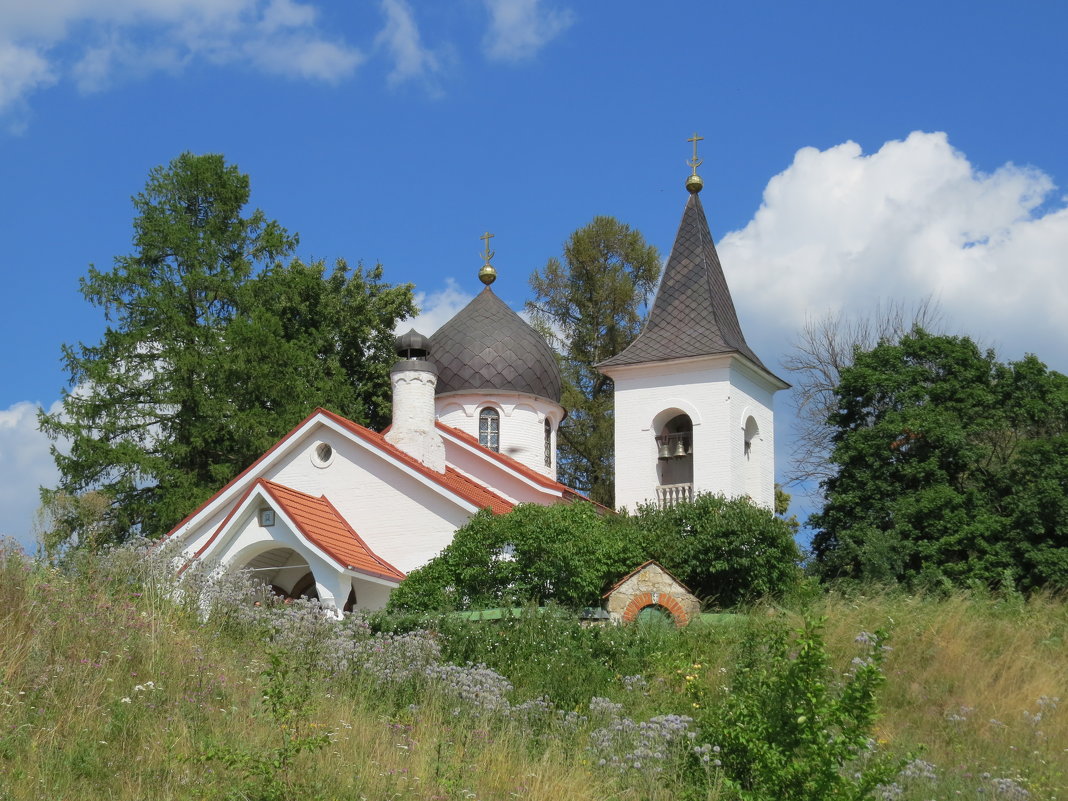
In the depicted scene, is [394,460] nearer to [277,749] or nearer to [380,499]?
[380,499]

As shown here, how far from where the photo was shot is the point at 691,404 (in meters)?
24.3

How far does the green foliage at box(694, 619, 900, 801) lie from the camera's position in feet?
22.6

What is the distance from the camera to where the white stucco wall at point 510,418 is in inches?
1124

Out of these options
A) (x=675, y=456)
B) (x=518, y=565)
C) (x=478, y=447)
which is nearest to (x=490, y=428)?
(x=478, y=447)

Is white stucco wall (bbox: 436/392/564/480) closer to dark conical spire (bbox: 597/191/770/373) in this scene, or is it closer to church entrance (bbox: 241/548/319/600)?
dark conical spire (bbox: 597/191/770/373)

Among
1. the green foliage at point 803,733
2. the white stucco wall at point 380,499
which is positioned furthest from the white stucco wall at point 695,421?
the green foliage at point 803,733

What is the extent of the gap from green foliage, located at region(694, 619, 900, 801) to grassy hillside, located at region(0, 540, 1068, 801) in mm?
46

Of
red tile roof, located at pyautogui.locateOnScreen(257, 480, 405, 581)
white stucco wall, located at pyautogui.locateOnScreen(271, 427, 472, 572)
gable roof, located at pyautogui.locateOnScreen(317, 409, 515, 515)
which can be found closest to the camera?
red tile roof, located at pyautogui.locateOnScreen(257, 480, 405, 581)

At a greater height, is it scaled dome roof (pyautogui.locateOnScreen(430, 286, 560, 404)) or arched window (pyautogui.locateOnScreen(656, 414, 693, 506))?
scaled dome roof (pyautogui.locateOnScreen(430, 286, 560, 404))

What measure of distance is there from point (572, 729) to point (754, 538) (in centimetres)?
964

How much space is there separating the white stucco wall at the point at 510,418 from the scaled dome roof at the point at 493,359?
7.5 inches

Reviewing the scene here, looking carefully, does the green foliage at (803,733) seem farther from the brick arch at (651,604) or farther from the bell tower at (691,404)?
the bell tower at (691,404)

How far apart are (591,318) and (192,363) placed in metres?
13.6

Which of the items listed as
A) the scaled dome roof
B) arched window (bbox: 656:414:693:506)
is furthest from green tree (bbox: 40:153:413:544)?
arched window (bbox: 656:414:693:506)
